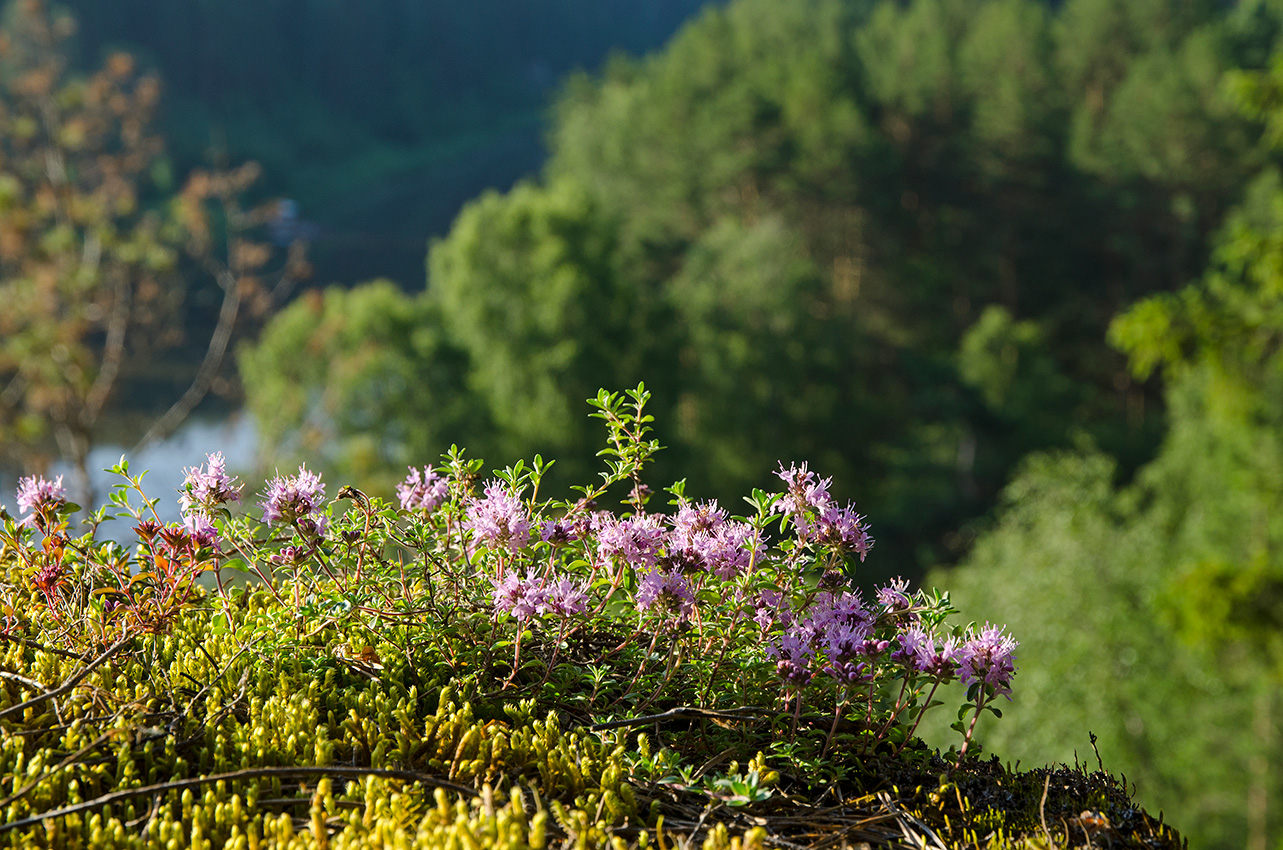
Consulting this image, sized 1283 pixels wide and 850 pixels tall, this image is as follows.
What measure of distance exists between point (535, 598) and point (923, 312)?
38615 mm

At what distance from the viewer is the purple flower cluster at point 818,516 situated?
1.86m

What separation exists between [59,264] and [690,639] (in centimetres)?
1070

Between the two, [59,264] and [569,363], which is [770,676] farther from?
[569,363]

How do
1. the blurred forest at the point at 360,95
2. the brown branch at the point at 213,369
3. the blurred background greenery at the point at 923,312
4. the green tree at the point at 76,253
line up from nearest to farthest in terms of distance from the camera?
1. the green tree at the point at 76,253
2. the brown branch at the point at 213,369
3. the blurred background greenery at the point at 923,312
4. the blurred forest at the point at 360,95

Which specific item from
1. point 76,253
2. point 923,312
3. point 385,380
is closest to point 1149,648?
point 76,253

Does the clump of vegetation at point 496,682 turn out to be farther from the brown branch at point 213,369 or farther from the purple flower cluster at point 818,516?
the brown branch at point 213,369

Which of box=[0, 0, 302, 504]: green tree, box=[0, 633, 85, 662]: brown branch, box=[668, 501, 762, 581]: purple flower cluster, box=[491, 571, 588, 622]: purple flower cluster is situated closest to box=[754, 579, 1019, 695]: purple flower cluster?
box=[668, 501, 762, 581]: purple flower cluster

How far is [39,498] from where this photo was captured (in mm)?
1939

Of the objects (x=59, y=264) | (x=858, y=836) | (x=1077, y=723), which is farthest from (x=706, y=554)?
(x=1077, y=723)

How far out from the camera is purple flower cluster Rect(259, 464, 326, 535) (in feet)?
5.93

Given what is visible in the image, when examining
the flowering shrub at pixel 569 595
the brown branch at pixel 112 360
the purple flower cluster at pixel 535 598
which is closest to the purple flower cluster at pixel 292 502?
the flowering shrub at pixel 569 595

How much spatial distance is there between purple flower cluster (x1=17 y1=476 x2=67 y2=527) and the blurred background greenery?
7199 millimetres

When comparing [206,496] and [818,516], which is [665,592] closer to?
[818,516]

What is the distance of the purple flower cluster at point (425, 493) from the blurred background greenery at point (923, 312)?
6644 millimetres
